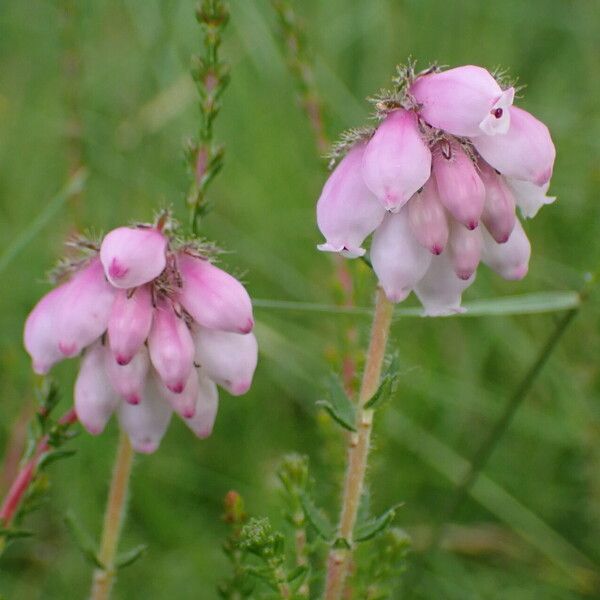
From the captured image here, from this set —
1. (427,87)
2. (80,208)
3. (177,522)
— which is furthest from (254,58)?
(427,87)

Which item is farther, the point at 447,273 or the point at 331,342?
the point at 331,342

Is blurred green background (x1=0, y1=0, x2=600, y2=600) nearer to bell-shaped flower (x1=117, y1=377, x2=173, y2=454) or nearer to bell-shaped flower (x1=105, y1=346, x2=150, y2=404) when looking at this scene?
bell-shaped flower (x1=117, y1=377, x2=173, y2=454)

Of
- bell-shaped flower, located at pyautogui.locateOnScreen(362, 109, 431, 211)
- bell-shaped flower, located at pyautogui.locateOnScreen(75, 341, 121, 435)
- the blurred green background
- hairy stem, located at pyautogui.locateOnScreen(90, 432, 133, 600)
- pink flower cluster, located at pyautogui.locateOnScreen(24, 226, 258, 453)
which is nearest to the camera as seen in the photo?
bell-shaped flower, located at pyautogui.locateOnScreen(362, 109, 431, 211)

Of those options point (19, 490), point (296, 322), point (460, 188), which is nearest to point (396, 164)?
point (460, 188)

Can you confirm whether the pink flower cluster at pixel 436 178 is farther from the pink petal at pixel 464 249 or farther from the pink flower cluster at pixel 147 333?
the pink flower cluster at pixel 147 333

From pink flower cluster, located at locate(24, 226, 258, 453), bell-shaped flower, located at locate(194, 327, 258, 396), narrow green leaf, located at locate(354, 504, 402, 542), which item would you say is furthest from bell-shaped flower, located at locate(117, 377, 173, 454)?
narrow green leaf, located at locate(354, 504, 402, 542)

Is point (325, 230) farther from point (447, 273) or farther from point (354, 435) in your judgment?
point (354, 435)
